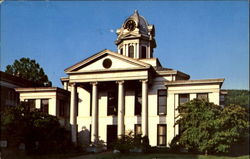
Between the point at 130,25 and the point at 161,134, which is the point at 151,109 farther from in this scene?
the point at 130,25

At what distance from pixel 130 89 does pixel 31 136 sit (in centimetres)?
1279

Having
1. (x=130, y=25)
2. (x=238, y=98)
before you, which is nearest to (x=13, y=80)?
(x=130, y=25)

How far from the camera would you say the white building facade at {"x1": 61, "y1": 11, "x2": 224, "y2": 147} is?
122 feet

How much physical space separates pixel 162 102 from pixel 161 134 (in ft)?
11.2

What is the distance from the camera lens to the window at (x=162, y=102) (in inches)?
1548

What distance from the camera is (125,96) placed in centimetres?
4109

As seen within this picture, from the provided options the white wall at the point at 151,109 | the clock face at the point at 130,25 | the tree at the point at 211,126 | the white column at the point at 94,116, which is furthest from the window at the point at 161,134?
the clock face at the point at 130,25

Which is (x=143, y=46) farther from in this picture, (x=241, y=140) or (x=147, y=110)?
(x=241, y=140)

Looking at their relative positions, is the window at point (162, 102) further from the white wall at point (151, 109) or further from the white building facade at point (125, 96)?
the white wall at point (151, 109)

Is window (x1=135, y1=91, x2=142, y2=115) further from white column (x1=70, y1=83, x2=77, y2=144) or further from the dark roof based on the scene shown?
the dark roof

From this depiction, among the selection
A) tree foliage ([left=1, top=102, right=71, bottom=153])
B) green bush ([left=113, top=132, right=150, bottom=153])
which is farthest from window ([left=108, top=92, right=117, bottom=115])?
green bush ([left=113, top=132, right=150, bottom=153])

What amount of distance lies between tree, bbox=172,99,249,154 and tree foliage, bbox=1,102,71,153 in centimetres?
1205

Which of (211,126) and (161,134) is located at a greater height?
(211,126)

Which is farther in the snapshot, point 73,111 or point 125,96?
point 125,96
